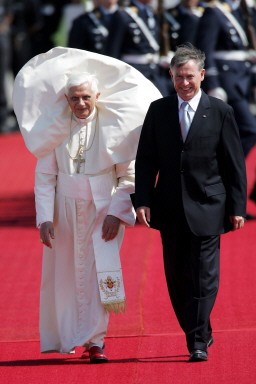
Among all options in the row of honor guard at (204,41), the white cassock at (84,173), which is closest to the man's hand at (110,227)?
the white cassock at (84,173)

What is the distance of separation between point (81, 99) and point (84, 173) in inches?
14.5

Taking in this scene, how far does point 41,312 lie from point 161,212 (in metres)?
0.84

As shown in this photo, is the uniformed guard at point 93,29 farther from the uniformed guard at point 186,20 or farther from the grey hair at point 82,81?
the grey hair at point 82,81

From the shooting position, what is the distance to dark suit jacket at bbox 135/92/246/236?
21.0ft

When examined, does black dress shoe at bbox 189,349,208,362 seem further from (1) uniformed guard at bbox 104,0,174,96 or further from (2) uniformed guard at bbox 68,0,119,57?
(2) uniformed guard at bbox 68,0,119,57

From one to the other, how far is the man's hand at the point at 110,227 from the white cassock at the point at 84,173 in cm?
3

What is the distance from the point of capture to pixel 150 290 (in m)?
8.45

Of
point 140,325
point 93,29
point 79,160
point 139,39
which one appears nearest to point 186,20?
point 139,39

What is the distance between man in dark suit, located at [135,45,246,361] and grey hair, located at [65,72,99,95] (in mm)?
314

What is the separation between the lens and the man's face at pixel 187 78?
634 cm

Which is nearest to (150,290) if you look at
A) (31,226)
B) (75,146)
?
(75,146)

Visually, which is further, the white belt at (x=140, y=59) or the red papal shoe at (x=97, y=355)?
the white belt at (x=140, y=59)

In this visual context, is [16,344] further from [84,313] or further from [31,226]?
[31,226]

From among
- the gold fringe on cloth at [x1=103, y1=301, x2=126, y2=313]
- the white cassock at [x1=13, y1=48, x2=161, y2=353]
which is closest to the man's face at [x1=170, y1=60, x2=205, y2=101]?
the white cassock at [x1=13, y1=48, x2=161, y2=353]
